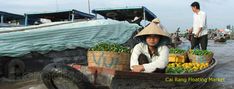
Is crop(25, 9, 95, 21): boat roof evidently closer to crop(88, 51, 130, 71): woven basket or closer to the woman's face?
crop(88, 51, 130, 71): woven basket

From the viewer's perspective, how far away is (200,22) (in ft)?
26.3

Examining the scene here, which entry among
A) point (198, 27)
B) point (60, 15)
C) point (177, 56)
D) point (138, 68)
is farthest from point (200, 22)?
point (60, 15)

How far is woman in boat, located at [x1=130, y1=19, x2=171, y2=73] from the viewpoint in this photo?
4.58 meters

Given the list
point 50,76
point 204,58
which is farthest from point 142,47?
point 204,58

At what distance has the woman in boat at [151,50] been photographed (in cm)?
458

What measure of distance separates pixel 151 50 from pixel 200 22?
359 centimetres

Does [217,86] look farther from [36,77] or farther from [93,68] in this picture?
[36,77]

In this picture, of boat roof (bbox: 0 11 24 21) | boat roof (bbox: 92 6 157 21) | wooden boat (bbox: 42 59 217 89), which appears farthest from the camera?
boat roof (bbox: 0 11 24 21)

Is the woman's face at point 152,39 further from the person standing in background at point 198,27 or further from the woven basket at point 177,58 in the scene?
the person standing in background at point 198,27

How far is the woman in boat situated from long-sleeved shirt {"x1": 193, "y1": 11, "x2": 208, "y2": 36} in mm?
3492

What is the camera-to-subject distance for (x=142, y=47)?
4.71 m

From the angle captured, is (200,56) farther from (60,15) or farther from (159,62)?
(60,15)

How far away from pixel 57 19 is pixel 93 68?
34.8ft

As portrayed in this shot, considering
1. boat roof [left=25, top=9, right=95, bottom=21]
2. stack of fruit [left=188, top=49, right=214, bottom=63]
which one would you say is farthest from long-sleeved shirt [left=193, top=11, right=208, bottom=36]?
boat roof [left=25, top=9, right=95, bottom=21]
